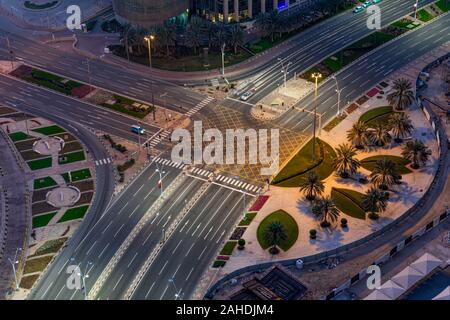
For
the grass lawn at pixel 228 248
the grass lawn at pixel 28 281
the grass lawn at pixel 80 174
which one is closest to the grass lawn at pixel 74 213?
the grass lawn at pixel 80 174

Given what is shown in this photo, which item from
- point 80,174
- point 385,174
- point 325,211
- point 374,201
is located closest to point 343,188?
point 385,174

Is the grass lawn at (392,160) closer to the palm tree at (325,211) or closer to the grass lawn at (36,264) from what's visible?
the palm tree at (325,211)

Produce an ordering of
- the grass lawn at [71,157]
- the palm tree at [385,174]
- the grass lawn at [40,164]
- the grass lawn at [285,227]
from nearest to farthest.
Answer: the grass lawn at [285,227], the palm tree at [385,174], the grass lawn at [40,164], the grass lawn at [71,157]

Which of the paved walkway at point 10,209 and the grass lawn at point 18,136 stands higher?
the grass lawn at point 18,136

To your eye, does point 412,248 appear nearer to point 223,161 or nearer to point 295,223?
point 295,223

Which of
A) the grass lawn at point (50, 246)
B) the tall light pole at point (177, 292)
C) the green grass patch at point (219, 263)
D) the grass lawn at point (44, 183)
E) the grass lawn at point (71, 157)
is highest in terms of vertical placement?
the grass lawn at point (71, 157)

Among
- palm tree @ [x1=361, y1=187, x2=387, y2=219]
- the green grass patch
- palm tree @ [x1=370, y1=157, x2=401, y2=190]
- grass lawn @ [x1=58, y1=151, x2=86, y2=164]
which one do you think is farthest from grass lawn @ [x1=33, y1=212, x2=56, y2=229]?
palm tree @ [x1=370, y1=157, x2=401, y2=190]

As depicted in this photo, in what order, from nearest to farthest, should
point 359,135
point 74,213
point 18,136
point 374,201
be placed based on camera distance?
1. point 374,201
2. point 74,213
3. point 359,135
4. point 18,136

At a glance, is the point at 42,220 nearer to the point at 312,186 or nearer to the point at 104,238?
the point at 104,238
